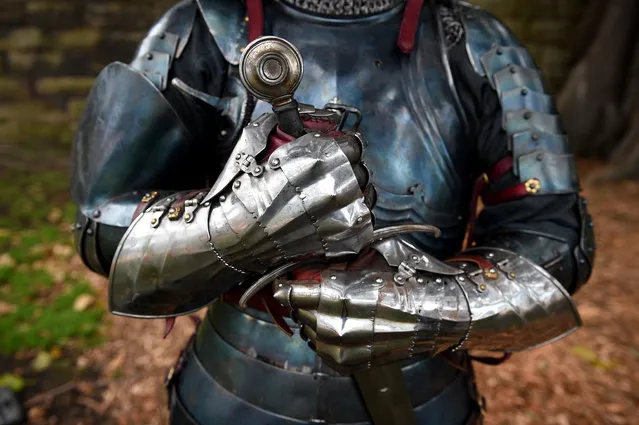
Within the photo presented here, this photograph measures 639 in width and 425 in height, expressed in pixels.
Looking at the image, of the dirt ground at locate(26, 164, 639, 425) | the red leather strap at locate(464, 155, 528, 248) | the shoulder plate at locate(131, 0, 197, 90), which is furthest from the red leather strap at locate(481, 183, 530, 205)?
the dirt ground at locate(26, 164, 639, 425)

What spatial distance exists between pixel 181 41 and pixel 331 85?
0.31m

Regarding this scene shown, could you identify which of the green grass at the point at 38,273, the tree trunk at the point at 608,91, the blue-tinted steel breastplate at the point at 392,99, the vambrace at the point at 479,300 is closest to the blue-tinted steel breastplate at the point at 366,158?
the blue-tinted steel breastplate at the point at 392,99

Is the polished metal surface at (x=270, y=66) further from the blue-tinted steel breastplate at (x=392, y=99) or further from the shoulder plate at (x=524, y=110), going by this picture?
the shoulder plate at (x=524, y=110)

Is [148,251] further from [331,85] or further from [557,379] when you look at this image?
[557,379]

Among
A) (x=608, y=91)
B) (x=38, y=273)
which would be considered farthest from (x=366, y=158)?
(x=608, y=91)

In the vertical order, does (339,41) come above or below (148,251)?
above

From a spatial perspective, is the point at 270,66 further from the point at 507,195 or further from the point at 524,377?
the point at 524,377

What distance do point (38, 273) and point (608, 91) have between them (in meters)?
5.43

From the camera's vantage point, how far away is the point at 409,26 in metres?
1.13

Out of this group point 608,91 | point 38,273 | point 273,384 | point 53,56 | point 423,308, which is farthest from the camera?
point 608,91

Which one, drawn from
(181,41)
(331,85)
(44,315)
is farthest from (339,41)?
(44,315)

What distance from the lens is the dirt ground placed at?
263 centimetres

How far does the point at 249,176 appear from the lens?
86 centimetres

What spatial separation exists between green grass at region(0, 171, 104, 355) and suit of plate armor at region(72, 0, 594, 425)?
2.14 meters
